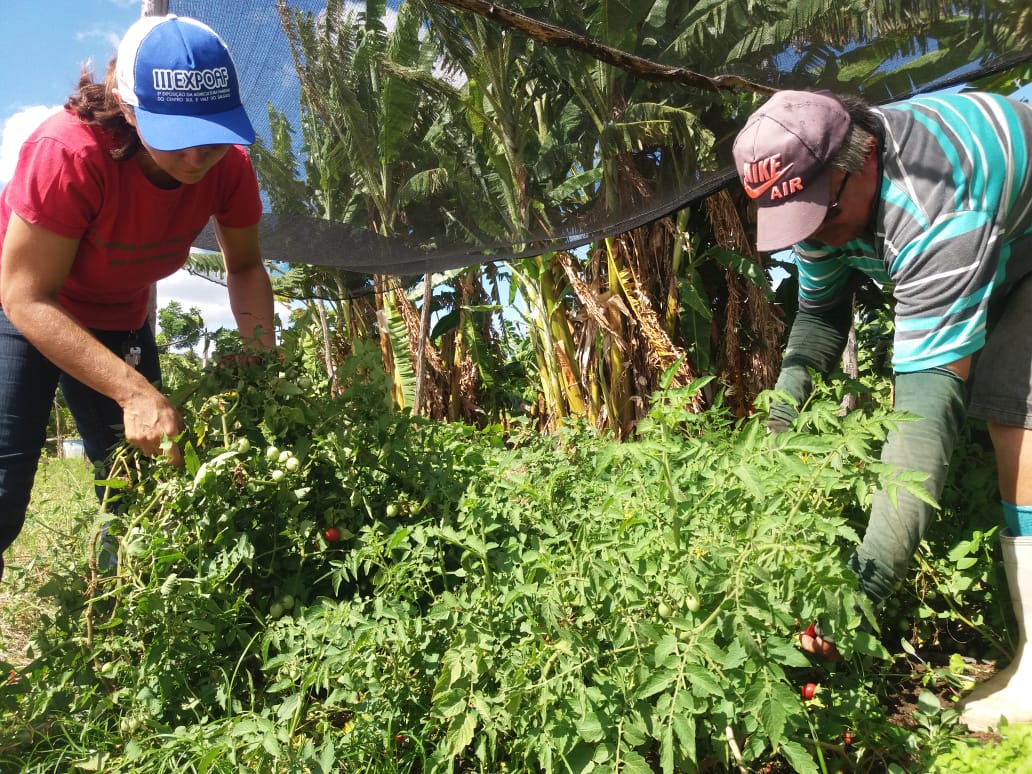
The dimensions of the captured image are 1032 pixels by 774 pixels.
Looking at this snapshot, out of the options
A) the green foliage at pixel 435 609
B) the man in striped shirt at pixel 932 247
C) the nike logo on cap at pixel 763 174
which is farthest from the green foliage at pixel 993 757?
the nike logo on cap at pixel 763 174

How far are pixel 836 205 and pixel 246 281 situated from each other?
185cm

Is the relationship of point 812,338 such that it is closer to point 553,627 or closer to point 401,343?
point 553,627

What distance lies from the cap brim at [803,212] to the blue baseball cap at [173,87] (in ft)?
4.60

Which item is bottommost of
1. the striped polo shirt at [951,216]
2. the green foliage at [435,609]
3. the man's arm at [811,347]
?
the green foliage at [435,609]

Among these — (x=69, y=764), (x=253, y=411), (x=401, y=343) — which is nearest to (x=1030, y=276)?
(x=253, y=411)

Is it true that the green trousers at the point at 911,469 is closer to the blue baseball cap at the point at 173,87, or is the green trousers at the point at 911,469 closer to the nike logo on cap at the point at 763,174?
the nike logo on cap at the point at 763,174

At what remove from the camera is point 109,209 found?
1.95 metres

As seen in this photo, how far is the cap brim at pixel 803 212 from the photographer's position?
71.0 inches

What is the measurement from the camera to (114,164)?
1919 mm

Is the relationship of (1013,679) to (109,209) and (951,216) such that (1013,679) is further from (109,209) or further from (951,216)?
(109,209)

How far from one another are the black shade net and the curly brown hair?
4.84 feet

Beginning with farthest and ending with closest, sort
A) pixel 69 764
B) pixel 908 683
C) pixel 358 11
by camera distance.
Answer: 1. pixel 358 11
2. pixel 908 683
3. pixel 69 764

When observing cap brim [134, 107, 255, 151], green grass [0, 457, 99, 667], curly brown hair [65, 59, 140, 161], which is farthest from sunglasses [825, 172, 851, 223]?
green grass [0, 457, 99, 667]

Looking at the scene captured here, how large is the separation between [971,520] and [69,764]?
2.67 m
